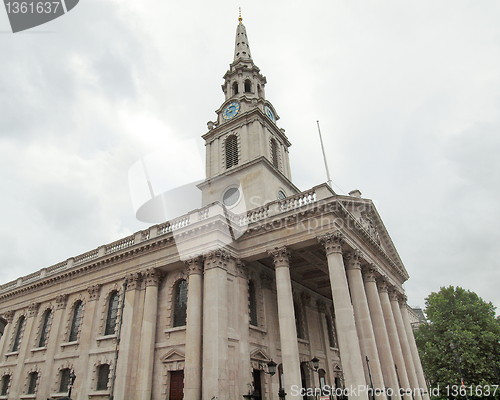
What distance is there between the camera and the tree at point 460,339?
115 ft

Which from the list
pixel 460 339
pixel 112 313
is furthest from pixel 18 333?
pixel 460 339

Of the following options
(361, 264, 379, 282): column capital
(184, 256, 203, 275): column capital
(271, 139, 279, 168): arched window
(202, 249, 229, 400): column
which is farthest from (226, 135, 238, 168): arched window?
(361, 264, 379, 282): column capital

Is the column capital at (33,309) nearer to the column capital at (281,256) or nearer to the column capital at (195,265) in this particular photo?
the column capital at (195,265)

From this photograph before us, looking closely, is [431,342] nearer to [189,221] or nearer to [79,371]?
[189,221]

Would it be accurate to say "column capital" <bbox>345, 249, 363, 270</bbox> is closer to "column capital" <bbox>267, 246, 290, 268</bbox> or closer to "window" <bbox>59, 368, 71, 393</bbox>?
"column capital" <bbox>267, 246, 290, 268</bbox>

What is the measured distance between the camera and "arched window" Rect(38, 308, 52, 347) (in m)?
29.3

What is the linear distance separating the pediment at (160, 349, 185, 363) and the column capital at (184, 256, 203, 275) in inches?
183

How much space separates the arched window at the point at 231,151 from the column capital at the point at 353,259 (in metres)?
15.4

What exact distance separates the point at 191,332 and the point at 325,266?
11.6 metres

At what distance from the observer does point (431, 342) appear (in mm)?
39625

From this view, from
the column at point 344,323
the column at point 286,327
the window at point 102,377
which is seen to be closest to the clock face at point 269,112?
the column at point 286,327

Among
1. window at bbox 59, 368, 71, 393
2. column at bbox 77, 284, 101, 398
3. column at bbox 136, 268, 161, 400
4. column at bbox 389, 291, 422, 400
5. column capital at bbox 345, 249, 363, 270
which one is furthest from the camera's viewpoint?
window at bbox 59, 368, 71, 393

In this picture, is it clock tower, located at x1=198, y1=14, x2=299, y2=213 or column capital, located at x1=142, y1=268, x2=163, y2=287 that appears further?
clock tower, located at x1=198, y1=14, x2=299, y2=213

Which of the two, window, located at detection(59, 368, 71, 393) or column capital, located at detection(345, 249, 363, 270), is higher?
column capital, located at detection(345, 249, 363, 270)
